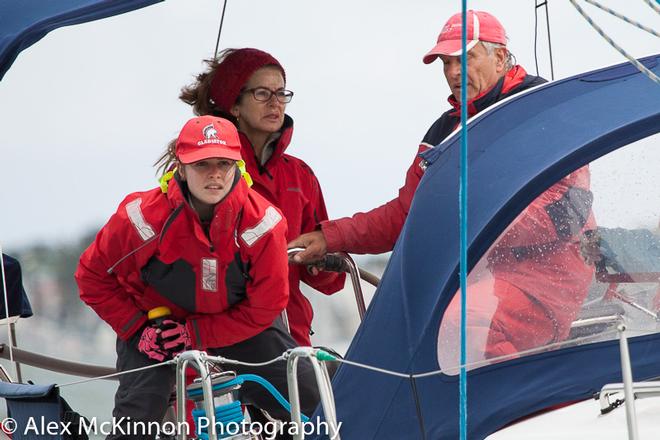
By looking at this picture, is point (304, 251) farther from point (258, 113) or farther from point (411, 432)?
point (411, 432)

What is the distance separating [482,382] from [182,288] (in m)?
1.05

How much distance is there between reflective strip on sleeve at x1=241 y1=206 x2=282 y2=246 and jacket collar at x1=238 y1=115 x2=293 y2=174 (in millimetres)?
629

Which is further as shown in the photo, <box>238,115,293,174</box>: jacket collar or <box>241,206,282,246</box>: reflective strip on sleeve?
<box>238,115,293,174</box>: jacket collar

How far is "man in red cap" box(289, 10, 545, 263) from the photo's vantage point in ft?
13.8

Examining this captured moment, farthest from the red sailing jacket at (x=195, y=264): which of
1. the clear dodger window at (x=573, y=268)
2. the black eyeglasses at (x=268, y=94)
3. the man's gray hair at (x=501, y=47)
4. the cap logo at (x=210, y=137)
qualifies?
the man's gray hair at (x=501, y=47)

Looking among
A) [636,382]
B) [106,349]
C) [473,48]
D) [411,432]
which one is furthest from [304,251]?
[106,349]

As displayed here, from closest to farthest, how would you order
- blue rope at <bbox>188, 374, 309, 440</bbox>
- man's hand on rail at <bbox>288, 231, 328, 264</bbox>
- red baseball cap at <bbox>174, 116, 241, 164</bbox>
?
blue rope at <bbox>188, 374, 309, 440</bbox>
red baseball cap at <bbox>174, 116, 241, 164</bbox>
man's hand on rail at <bbox>288, 231, 328, 264</bbox>

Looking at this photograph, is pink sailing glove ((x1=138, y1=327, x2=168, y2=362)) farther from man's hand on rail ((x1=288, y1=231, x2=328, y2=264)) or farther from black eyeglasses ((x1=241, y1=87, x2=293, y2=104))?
black eyeglasses ((x1=241, y1=87, x2=293, y2=104))

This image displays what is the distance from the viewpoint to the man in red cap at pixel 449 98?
4.20 metres

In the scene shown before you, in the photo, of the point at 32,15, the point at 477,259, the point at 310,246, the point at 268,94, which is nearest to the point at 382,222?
the point at 310,246

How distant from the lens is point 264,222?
3910mm

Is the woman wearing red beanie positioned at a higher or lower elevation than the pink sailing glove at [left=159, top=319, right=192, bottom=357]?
higher

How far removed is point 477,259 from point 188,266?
3.18ft

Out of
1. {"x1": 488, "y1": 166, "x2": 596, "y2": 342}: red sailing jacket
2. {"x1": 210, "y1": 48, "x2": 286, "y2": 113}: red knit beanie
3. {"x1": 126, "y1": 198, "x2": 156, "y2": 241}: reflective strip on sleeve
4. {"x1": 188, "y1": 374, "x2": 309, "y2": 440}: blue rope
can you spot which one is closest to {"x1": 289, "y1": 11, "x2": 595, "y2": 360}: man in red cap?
{"x1": 488, "y1": 166, "x2": 596, "y2": 342}: red sailing jacket
